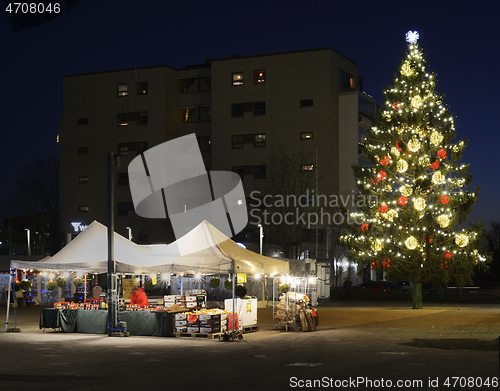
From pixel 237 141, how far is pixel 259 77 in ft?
19.6

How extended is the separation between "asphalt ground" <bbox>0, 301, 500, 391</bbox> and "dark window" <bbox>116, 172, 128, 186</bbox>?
39281mm

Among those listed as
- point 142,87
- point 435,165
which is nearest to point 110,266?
point 435,165

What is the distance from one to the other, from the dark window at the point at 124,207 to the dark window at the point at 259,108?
14.8m

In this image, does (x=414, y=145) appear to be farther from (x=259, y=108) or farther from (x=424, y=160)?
(x=259, y=108)

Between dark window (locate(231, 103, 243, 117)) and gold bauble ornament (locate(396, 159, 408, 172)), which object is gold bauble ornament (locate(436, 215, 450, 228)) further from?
dark window (locate(231, 103, 243, 117))

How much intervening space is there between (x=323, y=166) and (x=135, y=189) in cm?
1771

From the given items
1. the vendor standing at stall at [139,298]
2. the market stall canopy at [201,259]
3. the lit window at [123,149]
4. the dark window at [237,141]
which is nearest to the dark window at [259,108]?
the dark window at [237,141]

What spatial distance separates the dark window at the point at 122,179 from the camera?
60.6 meters

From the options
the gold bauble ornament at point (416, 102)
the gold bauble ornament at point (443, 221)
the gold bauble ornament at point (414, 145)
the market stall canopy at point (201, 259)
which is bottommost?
the market stall canopy at point (201, 259)

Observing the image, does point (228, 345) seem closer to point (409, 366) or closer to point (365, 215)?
point (409, 366)

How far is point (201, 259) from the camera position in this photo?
20359mm

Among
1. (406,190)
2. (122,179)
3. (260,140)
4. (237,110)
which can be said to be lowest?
(406,190)

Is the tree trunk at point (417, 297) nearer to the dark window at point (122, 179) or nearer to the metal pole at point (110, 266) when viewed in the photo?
the metal pole at point (110, 266)

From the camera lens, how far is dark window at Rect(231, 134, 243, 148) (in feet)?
188
